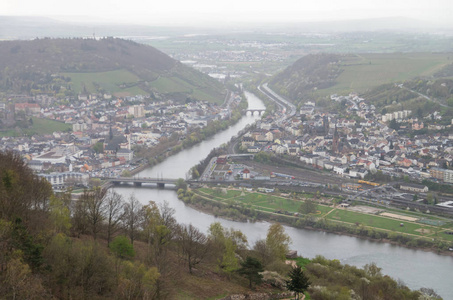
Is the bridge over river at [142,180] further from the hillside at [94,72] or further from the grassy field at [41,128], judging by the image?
the hillside at [94,72]

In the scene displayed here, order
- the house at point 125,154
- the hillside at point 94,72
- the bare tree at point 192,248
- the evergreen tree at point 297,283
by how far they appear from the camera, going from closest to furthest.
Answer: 1. the evergreen tree at point 297,283
2. the bare tree at point 192,248
3. the house at point 125,154
4. the hillside at point 94,72

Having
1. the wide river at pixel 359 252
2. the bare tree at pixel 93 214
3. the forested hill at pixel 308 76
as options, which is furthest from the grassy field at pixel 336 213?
the forested hill at pixel 308 76

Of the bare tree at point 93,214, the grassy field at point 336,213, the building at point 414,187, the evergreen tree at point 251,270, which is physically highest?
the bare tree at point 93,214

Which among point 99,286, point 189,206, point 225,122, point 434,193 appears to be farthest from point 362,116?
point 99,286

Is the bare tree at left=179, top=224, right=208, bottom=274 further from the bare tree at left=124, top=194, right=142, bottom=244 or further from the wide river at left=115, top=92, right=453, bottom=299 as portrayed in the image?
the wide river at left=115, top=92, right=453, bottom=299

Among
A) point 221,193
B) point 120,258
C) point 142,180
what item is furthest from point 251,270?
point 142,180

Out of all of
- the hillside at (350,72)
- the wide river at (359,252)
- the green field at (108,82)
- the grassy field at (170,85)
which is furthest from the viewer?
the grassy field at (170,85)
